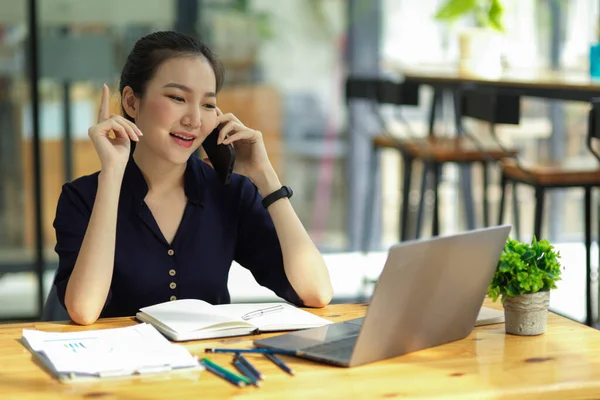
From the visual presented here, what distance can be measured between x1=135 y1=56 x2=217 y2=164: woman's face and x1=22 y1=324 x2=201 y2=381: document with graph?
0.55 meters

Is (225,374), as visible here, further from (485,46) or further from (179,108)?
(485,46)

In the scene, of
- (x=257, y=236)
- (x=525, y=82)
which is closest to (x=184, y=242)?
(x=257, y=236)

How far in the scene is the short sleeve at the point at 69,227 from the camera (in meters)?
2.12

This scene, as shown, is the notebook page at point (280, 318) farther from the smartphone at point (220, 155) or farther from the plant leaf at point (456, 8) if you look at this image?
the plant leaf at point (456, 8)

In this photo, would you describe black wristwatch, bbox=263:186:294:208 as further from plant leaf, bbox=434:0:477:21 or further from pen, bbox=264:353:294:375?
plant leaf, bbox=434:0:477:21

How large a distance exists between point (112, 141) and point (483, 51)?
9.37 ft

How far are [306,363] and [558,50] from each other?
4.76 meters

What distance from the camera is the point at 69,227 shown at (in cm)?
216

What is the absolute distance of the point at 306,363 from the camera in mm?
1592

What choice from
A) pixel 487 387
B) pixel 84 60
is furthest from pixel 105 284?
pixel 84 60

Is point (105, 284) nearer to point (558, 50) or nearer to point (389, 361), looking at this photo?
point (389, 361)

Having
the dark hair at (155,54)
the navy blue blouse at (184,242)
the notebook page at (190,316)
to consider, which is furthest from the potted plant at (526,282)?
the dark hair at (155,54)

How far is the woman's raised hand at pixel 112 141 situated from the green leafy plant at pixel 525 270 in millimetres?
788

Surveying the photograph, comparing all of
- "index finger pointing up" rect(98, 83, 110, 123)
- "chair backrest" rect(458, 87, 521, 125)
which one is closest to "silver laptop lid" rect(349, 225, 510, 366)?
"index finger pointing up" rect(98, 83, 110, 123)
